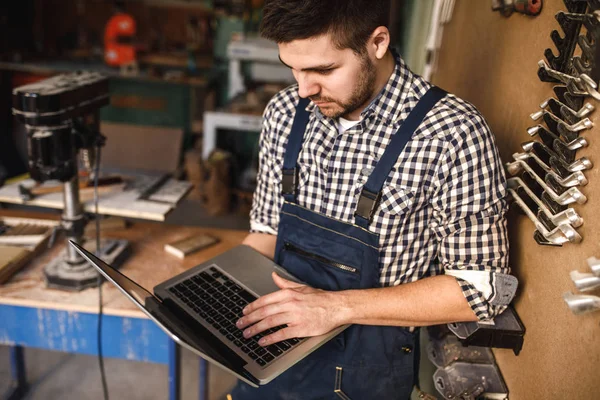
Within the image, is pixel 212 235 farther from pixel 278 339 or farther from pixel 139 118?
pixel 139 118

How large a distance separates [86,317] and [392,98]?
119 centimetres

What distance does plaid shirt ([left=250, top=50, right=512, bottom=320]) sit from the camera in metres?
1.14

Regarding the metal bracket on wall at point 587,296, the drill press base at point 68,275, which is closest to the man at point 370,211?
the metal bracket on wall at point 587,296

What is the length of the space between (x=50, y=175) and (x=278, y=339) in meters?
0.87

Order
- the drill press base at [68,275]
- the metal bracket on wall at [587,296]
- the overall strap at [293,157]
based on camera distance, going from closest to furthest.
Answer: the metal bracket on wall at [587,296] < the overall strap at [293,157] < the drill press base at [68,275]

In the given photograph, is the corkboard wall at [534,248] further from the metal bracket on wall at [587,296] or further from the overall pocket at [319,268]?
the overall pocket at [319,268]

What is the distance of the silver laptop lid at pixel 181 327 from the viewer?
3.33ft

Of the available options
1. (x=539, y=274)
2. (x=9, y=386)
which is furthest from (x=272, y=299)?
(x=9, y=386)

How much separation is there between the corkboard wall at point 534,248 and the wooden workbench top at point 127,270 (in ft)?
3.47

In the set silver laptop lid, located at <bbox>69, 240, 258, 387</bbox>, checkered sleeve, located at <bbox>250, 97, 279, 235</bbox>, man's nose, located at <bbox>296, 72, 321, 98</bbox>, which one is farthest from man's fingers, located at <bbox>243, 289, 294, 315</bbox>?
man's nose, located at <bbox>296, 72, 321, 98</bbox>

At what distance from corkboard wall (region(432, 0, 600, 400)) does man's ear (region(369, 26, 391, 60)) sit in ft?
1.17

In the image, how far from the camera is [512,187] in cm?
121

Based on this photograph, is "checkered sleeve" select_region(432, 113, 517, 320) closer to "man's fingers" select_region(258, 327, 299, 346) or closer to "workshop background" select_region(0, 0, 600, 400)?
"workshop background" select_region(0, 0, 600, 400)

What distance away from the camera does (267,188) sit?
1523 millimetres
